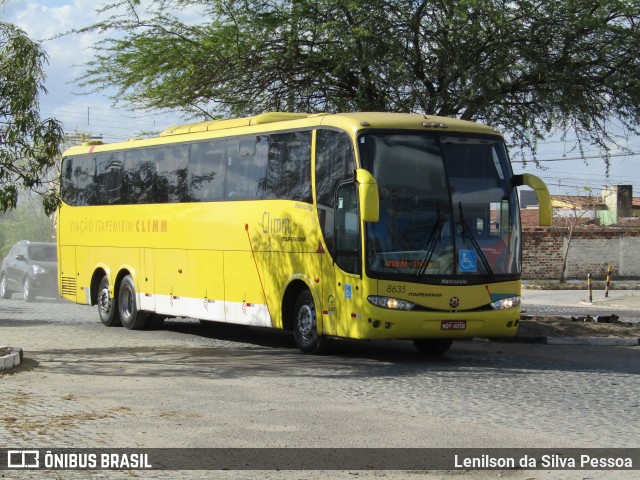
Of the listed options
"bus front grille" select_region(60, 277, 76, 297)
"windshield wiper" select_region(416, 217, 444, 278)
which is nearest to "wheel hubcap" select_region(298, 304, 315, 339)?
"windshield wiper" select_region(416, 217, 444, 278)

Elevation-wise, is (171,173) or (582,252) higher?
(171,173)

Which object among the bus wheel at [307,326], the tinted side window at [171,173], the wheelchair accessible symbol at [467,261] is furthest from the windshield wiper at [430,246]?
the tinted side window at [171,173]

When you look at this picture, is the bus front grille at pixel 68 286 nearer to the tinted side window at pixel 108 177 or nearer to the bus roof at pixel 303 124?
the tinted side window at pixel 108 177

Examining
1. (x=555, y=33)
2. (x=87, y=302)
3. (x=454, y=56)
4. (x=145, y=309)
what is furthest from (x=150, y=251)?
(x=555, y=33)

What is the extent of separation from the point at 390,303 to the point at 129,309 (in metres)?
8.61


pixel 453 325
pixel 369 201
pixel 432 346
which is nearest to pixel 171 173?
pixel 432 346

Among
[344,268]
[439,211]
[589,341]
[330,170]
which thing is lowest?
[589,341]

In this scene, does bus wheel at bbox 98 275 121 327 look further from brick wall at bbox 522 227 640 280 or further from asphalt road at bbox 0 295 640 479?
brick wall at bbox 522 227 640 280

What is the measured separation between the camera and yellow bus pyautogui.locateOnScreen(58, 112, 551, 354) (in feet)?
52.5

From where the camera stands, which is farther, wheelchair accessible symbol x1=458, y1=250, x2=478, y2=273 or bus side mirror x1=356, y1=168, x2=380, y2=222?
wheelchair accessible symbol x1=458, y1=250, x2=478, y2=273

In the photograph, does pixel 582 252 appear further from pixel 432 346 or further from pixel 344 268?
pixel 344 268

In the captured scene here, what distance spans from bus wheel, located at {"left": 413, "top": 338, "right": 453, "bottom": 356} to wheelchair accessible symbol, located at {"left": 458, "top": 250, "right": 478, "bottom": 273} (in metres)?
1.92

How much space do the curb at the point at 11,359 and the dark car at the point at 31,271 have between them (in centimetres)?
2026

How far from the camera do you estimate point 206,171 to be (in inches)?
805
